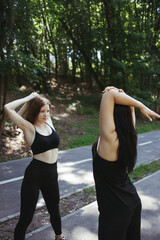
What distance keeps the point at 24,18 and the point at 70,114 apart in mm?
9319

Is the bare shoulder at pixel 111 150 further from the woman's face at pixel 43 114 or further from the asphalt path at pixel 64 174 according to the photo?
the asphalt path at pixel 64 174

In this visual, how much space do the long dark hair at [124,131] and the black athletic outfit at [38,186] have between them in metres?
1.30

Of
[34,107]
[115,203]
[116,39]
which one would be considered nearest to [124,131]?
[115,203]

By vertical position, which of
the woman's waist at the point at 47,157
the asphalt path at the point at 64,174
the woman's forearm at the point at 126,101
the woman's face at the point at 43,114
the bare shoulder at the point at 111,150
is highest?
the woman's forearm at the point at 126,101

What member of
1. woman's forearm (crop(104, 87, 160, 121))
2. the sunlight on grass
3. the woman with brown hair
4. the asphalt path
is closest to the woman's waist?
the woman with brown hair


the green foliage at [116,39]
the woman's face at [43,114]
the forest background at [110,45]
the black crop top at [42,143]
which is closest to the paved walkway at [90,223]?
the black crop top at [42,143]

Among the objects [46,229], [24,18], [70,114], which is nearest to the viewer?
[46,229]

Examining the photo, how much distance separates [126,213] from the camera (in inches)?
70.0

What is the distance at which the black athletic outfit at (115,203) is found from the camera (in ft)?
5.78

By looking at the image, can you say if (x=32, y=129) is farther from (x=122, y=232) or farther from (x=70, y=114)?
(x=70, y=114)

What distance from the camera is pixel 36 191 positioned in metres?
2.69

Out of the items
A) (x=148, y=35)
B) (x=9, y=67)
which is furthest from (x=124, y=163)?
(x=148, y=35)

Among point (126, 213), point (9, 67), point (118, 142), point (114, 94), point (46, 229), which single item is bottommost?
point (46, 229)

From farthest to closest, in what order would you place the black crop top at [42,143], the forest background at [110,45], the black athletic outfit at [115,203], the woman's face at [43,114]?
the forest background at [110,45] < the woman's face at [43,114] < the black crop top at [42,143] < the black athletic outfit at [115,203]
